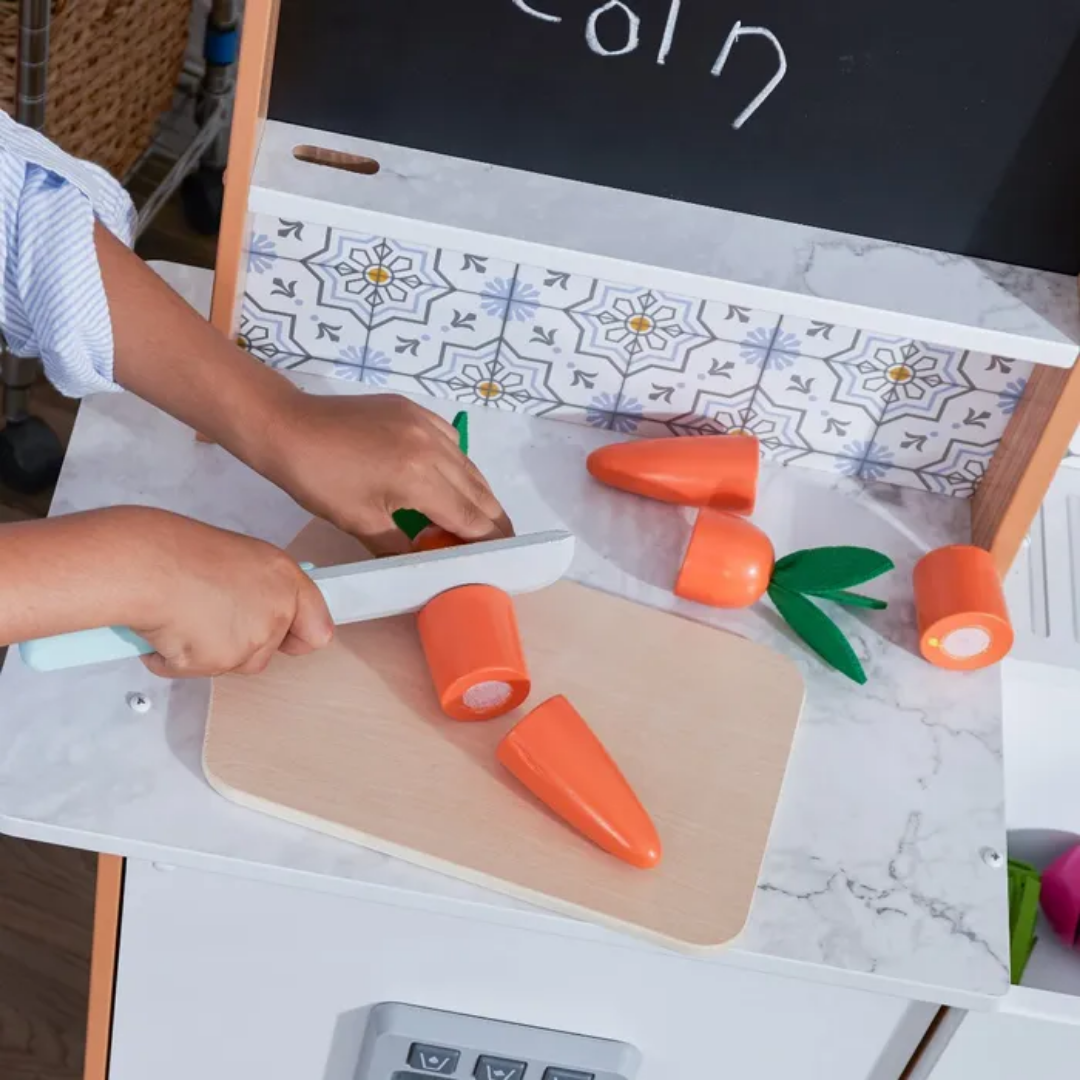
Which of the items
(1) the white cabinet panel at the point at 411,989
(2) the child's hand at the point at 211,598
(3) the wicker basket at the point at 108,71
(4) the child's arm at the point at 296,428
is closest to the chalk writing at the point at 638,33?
(4) the child's arm at the point at 296,428

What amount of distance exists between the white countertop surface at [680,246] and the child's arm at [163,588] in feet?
0.82

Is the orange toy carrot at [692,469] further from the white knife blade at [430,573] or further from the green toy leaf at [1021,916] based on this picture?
the green toy leaf at [1021,916]

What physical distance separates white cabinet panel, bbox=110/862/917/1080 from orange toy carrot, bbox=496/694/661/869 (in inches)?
2.6

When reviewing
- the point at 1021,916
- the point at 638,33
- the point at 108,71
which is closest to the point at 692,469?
the point at 638,33

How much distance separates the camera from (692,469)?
118 cm

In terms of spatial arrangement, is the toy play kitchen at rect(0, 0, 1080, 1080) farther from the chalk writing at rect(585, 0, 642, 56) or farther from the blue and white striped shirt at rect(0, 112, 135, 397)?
the blue and white striped shirt at rect(0, 112, 135, 397)

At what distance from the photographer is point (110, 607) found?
0.91m

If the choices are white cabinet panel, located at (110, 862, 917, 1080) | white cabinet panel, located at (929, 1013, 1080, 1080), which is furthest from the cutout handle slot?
white cabinet panel, located at (929, 1013, 1080, 1080)

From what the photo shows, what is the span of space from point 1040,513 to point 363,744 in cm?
65

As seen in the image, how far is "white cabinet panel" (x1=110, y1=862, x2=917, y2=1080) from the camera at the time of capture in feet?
3.31

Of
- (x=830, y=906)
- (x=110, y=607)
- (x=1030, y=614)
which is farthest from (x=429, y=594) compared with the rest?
(x=1030, y=614)

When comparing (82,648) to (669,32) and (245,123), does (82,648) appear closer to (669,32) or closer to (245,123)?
(245,123)

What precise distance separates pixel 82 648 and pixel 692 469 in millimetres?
470

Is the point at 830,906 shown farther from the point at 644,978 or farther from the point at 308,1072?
the point at 308,1072
